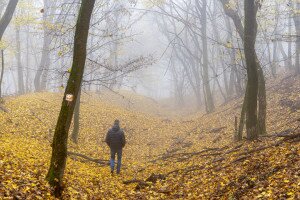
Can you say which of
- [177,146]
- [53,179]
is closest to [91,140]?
[177,146]

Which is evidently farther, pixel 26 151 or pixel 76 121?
pixel 76 121

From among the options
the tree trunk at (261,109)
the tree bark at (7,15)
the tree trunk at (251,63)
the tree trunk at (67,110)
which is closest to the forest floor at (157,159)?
the tree trunk at (67,110)

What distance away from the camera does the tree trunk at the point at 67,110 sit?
7.80 m

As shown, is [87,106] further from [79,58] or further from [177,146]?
[79,58]

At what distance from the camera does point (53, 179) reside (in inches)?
308

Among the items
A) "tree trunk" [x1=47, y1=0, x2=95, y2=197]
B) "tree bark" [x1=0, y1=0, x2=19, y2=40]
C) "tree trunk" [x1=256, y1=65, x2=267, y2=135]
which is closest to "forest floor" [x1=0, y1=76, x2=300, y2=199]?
"tree trunk" [x1=47, y1=0, x2=95, y2=197]

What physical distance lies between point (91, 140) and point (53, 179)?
10340 millimetres

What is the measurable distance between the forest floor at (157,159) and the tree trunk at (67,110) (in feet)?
1.17

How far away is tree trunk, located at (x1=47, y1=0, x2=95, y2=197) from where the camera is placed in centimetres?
780

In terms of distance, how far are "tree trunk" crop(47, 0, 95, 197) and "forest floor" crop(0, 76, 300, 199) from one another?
14.1 inches

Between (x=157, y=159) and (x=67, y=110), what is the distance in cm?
799

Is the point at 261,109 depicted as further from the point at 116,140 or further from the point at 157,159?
the point at 116,140

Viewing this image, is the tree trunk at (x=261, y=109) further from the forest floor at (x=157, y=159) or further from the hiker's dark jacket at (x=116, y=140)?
the hiker's dark jacket at (x=116, y=140)

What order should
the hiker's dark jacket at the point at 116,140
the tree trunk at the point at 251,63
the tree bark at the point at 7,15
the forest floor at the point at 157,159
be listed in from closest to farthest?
1. the forest floor at the point at 157,159
2. the tree trunk at the point at 251,63
3. the hiker's dark jacket at the point at 116,140
4. the tree bark at the point at 7,15
